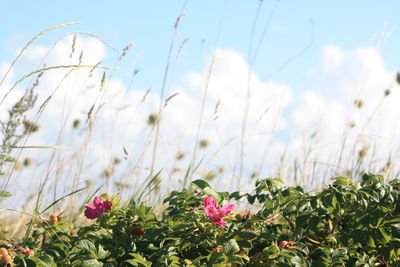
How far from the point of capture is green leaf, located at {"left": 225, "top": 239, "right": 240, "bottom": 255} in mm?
1517

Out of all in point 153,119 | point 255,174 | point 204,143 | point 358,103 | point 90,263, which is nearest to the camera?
point 90,263

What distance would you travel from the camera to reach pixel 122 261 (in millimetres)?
1707

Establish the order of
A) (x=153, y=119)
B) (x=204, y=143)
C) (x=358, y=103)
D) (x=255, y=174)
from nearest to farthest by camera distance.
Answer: (x=204, y=143) → (x=153, y=119) → (x=255, y=174) → (x=358, y=103)

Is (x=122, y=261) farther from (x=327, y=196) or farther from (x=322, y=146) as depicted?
(x=322, y=146)

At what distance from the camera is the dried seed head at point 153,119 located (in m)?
3.52

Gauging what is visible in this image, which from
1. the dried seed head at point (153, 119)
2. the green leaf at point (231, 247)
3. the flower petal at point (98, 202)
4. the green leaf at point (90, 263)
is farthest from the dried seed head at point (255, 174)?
the green leaf at point (90, 263)

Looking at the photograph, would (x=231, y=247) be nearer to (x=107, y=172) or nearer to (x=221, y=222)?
(x=221, y=222)

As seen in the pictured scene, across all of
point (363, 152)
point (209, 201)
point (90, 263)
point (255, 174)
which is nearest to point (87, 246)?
point (90, 263)

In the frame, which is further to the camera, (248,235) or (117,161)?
(117,161)

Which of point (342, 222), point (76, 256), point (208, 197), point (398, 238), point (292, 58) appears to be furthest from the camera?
point (292, 58)

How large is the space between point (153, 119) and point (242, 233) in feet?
7.49

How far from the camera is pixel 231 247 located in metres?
1.52

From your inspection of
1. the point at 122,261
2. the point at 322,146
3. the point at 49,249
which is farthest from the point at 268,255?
the point at 322,146

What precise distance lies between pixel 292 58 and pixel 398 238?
2.39m
